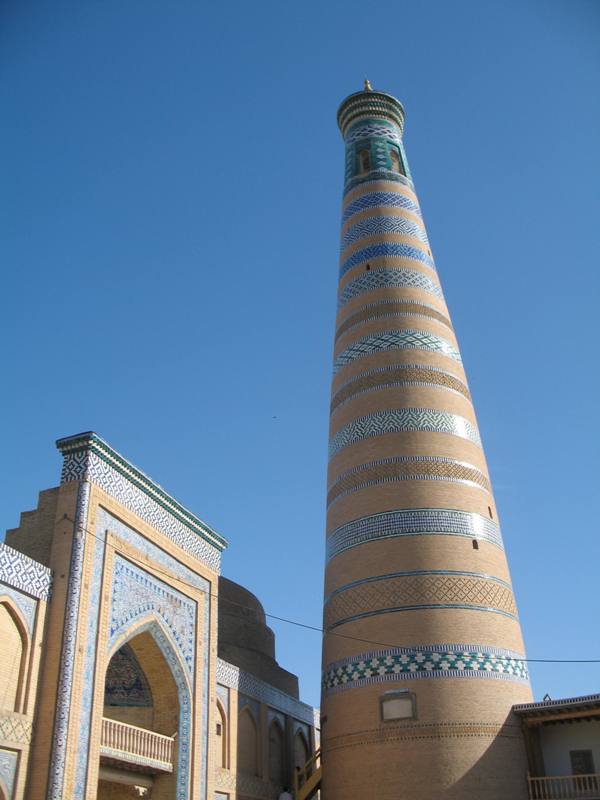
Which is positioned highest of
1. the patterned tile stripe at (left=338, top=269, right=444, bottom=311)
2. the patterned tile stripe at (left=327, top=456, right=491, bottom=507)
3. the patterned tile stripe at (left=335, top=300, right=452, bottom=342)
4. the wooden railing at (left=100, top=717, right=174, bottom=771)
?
the patterned tile stripe at (left=338, top=269, right=444, bottom=311)

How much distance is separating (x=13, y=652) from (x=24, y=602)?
0.35 m

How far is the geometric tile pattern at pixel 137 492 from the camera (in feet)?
23.2

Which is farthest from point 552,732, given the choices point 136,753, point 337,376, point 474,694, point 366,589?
point 337,376

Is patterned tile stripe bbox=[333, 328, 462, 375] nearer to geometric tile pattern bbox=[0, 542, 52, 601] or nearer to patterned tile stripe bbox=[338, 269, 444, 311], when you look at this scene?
patterned tile stripe bbox=[338, 269, 444, 311]

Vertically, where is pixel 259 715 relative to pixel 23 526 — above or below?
below

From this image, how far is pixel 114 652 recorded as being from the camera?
23.7 feet

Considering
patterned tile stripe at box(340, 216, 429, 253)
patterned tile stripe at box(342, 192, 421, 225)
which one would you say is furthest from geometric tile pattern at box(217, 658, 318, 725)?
patterned tile stripe at box(342, 192, 421, 225)

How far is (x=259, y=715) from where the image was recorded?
10.6 meters

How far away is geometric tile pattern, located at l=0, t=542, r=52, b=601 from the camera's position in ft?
20.2

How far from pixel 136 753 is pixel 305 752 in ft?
18.4

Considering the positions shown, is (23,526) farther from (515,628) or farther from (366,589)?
(515,628)

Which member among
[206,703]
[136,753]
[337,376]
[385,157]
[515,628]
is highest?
[385,157]

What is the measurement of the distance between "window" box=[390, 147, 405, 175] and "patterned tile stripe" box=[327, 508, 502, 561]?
6.03 metres

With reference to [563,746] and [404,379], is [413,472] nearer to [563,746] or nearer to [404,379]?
[404,379]
